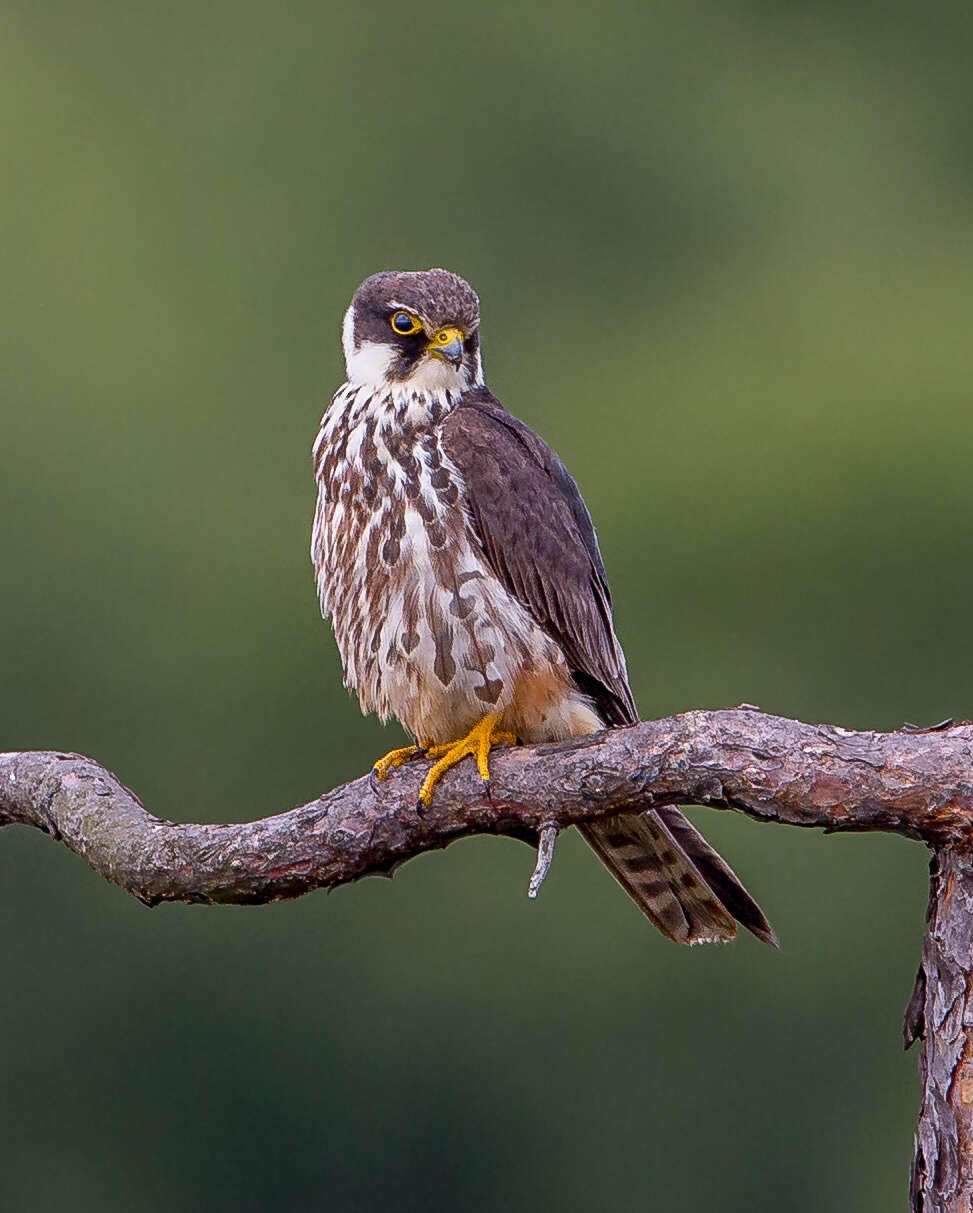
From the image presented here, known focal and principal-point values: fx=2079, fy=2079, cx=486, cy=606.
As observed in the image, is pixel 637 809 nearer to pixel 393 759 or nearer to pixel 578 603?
pixel 393 759

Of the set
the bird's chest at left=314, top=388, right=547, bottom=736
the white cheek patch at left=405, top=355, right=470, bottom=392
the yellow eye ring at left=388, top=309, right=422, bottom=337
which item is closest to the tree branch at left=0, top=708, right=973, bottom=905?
the bird's chest at left=314, top=388, right=547, bottom=736

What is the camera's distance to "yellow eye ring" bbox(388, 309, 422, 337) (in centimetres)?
371

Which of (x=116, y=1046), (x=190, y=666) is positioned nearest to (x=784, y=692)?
(x=190, y=666)

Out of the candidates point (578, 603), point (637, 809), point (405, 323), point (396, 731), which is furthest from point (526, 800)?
point (396, 731)

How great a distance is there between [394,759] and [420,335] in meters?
0.78

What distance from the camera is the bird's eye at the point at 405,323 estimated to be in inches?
146

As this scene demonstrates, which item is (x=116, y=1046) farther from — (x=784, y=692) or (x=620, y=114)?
(x=620, y=114)

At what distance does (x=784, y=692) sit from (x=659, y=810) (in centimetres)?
1021

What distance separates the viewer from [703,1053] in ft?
47.0

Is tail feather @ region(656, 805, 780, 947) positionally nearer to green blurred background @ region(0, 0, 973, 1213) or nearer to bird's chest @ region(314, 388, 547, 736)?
bird's chest @ region(314, 388, 547, 736)

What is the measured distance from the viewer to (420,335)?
12.2 feet

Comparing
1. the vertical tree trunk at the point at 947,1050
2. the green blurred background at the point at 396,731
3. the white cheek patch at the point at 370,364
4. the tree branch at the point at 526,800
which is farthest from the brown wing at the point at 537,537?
the green blurred background at the point at 396,731

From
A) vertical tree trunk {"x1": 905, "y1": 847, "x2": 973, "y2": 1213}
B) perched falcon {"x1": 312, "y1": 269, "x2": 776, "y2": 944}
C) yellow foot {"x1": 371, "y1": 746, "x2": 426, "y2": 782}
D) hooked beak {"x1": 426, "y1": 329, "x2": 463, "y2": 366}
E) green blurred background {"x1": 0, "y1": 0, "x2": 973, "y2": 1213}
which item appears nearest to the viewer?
vertical tree trunk {"x1": 905, "y1": 847, "x2": 973, "y2": 1213}

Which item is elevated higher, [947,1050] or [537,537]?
[537,537]
